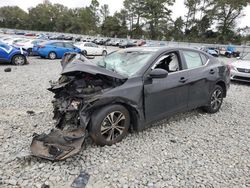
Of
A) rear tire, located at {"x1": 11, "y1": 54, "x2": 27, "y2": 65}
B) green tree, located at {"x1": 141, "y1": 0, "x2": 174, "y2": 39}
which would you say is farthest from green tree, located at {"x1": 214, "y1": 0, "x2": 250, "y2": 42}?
rear tire, located at {"x1": 11, "y1": 54, "x2": 27, "y2": 65}

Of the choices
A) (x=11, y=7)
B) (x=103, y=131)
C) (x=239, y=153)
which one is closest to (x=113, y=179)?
(x=103, y=131)

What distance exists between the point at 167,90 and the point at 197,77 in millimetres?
984

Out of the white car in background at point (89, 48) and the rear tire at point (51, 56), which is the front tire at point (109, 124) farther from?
the white car in background at point (89, 48)

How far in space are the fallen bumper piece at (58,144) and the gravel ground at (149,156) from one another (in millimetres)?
117

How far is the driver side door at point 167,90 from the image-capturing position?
12.9 ft

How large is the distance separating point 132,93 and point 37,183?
1797 millimetres

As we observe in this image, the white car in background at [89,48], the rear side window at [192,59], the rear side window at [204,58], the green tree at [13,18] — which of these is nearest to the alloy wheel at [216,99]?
the rear side window at [204,58]

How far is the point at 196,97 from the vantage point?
16.0 feet

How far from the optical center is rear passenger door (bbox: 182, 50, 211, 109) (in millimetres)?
4691

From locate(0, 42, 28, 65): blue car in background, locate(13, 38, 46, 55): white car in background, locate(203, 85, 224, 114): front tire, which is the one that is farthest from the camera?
locate(13, 38, 46, 55): white car in background

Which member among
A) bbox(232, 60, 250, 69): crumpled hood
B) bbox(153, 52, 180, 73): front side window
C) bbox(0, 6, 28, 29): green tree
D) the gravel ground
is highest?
bbox(0, 6, 28, 29): green tree

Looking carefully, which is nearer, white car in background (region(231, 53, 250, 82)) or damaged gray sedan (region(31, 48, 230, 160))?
damaged gray sedan (region(31, 48, 230, 160))

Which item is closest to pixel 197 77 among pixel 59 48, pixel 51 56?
pixel 51 56

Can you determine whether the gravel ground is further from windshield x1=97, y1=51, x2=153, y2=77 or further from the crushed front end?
windshield x1=97, y1=51, x2=153, y2=77
